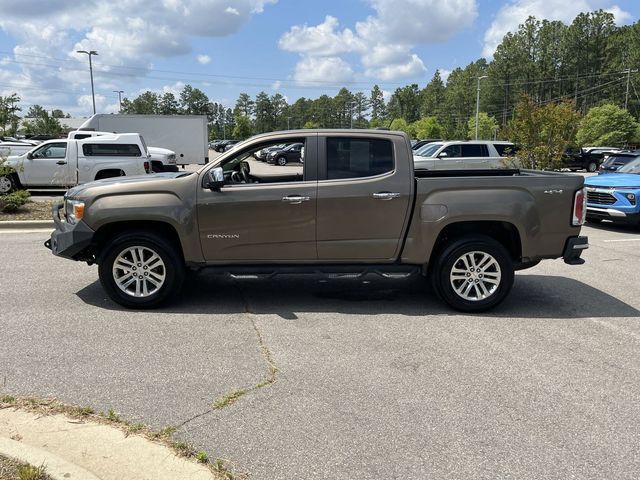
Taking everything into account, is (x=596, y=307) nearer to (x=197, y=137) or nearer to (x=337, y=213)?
(x=337, y=213)

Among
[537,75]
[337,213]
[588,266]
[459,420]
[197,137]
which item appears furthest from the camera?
[537,75]

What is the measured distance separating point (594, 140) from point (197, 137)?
133 feet

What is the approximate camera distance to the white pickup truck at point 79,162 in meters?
15.4

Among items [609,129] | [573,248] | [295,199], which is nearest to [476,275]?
[573,248]

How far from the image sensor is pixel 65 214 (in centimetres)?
582

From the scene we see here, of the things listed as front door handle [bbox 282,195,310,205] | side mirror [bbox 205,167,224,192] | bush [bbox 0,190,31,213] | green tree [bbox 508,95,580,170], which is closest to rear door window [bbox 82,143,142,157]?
bush [bbox 0,190,31,213]

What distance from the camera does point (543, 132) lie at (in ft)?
49.5

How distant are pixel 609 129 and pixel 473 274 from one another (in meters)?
54.2

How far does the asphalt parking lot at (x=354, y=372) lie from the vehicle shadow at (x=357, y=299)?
0.03 meters

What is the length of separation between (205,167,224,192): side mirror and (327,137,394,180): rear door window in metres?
1.08

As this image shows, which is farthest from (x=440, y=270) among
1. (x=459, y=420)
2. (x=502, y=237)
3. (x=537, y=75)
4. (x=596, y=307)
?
(x=537, y=75)

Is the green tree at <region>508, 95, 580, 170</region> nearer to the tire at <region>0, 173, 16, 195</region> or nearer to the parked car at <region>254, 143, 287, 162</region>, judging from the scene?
the parked car at <region>254, 143, 287, 162</region>

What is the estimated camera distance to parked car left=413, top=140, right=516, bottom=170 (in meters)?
18.8

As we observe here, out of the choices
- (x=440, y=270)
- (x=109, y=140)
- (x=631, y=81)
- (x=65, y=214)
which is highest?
(x=631, y=81)
